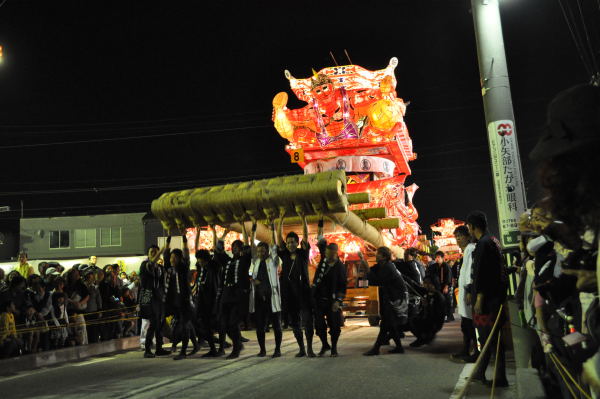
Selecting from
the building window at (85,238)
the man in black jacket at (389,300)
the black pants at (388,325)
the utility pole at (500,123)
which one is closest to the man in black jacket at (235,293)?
the man in black jacket at (389,300)

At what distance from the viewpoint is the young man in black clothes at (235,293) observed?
991 cm

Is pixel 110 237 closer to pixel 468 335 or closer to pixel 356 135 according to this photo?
pixel 356 135

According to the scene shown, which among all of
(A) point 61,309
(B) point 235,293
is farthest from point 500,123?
(A) point 61,309

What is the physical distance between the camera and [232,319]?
32.4 feet

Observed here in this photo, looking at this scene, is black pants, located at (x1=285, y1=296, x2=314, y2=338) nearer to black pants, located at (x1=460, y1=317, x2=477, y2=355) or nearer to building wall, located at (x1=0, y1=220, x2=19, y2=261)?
black pants, located at (x1=460, y1=317, x2=477, y2=355)

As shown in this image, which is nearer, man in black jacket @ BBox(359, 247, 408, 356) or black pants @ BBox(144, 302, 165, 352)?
man in black jacket @ BBox(359, 247, 408, 356)

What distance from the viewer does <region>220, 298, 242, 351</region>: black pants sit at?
988cm

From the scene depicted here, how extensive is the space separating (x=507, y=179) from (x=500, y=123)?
0.87 meters

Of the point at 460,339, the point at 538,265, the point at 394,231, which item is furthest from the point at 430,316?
the point at 394,231

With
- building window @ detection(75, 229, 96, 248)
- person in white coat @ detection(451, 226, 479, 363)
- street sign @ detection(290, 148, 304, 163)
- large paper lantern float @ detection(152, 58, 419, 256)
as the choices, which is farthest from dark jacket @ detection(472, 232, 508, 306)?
building window @ detection(75, 229, 96, 248)

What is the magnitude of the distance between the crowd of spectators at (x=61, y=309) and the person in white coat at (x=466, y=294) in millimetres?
7921

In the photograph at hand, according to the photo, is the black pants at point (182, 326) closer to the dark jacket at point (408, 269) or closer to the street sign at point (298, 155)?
the dark jacket at point (408, 269)

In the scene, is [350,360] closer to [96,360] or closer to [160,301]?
[160,301]

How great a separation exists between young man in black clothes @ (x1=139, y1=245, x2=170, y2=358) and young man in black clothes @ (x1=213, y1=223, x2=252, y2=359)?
1.48 metres
